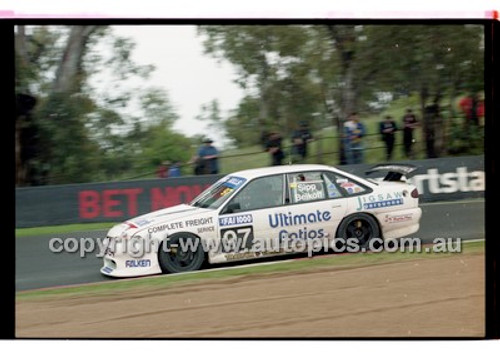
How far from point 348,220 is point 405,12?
1500 mm

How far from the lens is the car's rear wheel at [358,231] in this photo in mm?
5762

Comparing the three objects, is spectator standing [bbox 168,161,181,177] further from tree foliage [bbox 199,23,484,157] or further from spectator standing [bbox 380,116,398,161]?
spectator standing [bbox 380,116,398,161]

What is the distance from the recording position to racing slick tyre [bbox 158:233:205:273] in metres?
5.67

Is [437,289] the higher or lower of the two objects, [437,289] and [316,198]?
the lower

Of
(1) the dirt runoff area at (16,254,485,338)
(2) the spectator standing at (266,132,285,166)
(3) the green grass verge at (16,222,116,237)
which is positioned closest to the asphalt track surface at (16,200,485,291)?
(3) the green grass verge at (16,222,116,237)

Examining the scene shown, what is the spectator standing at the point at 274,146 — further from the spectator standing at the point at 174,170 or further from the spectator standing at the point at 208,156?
the spectator standing at the point at 174,170

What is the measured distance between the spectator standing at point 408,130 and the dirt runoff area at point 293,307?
0.82m

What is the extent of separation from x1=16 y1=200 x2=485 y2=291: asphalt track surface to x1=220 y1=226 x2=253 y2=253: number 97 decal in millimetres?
828

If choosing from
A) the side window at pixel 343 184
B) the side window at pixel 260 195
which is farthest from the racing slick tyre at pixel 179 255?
the side window at pixel 343 184

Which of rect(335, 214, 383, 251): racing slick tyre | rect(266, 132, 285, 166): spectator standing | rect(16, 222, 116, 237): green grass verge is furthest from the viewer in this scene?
rect(335, 214, 383, 251): racing slick tyre

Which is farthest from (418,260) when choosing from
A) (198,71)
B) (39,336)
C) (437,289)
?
(39,336)

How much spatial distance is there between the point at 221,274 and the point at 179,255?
0.32 meters

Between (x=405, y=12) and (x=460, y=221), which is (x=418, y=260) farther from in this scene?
(x=405, y=12)

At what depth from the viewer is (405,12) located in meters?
5.61
